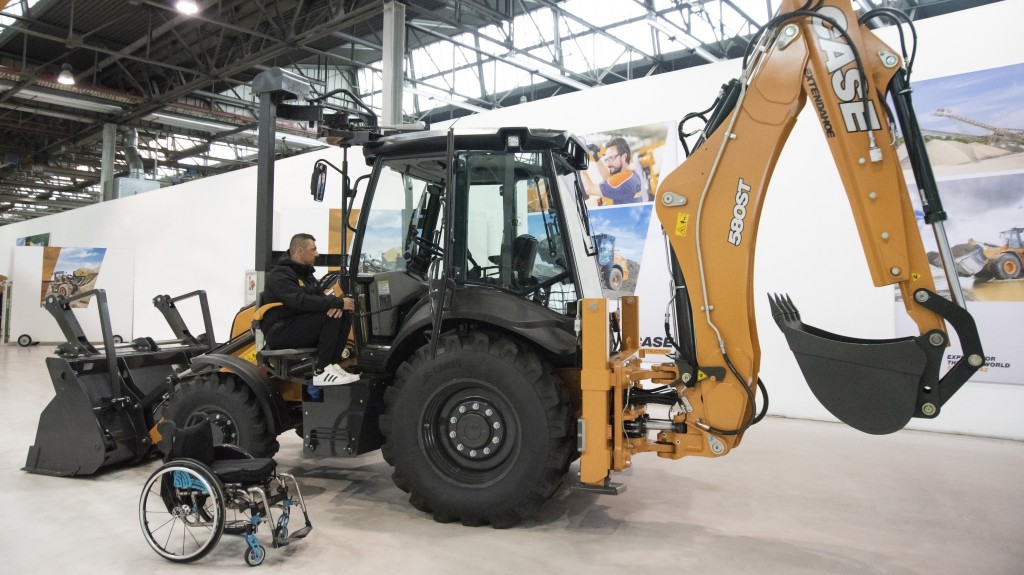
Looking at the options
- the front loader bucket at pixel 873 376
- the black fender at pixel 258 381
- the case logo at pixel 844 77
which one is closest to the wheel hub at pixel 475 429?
the black fender at pixel 258 381

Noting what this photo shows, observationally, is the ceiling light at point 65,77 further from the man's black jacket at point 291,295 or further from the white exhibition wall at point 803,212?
the man's black jacket at point 291,295

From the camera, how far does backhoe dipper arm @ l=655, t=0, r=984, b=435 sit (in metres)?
3.05

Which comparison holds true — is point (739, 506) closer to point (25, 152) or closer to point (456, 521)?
point (456, 521)

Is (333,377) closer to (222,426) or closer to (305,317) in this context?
(305,317)

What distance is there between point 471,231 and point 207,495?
193 cm

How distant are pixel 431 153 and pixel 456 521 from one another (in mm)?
2122

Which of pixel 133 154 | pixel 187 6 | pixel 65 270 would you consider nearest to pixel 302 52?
pixel 187 6

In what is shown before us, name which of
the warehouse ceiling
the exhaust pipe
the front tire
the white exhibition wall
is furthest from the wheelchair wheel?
the exhaust pipe

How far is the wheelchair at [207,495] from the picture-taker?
327 centimetres

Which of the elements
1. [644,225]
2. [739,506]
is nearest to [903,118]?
[739,506]

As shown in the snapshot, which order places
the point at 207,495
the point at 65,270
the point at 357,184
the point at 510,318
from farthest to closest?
the point at 65,270 → the point at 357,184 → the point at 510,318 → the point at 207,495

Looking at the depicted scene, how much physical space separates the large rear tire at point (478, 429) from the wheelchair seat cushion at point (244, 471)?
2.38ft

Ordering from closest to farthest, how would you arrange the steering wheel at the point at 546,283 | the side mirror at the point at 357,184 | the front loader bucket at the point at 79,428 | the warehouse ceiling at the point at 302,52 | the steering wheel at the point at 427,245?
1. the steering wheel at the point at 546,283
2. the steering wheel at the point at 427,245
3. the side mirror at the point at 357,184
4. the front loader bucket at the point at 79,428
5. the warehouse ceiling at the point at 302,52

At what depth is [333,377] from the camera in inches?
168
